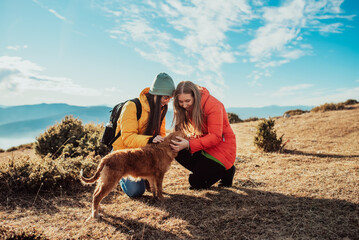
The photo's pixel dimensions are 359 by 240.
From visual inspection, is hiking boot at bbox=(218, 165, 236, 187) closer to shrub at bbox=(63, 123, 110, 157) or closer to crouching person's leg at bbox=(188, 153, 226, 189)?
crouching person's leg at bbox=(188, 153, 226, 189)

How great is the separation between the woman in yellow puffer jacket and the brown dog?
272mm

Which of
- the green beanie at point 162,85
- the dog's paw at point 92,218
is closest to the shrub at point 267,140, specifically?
the green beanie at point 162,85

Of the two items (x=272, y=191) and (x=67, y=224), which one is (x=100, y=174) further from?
(x=272, y=191)

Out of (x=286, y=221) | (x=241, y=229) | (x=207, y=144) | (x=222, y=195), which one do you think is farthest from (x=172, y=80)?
(x=286, y=221)

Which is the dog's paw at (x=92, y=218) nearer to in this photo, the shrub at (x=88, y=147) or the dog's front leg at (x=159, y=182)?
the dog's front leg at (x=159, y=182)

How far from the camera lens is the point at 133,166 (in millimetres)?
3666

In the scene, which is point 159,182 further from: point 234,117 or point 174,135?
point 234,117

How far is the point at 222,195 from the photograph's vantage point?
438 centimetres

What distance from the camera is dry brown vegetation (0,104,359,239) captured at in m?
3.13

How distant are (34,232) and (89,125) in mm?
7327

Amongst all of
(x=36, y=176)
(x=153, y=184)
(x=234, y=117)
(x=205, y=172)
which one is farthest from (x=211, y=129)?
(x=234, y=117)

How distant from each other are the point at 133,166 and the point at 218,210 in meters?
1.63

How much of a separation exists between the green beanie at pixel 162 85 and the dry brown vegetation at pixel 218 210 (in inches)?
82.9

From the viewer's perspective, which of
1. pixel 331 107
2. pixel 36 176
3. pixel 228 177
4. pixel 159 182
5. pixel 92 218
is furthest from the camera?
pixel 331 107
